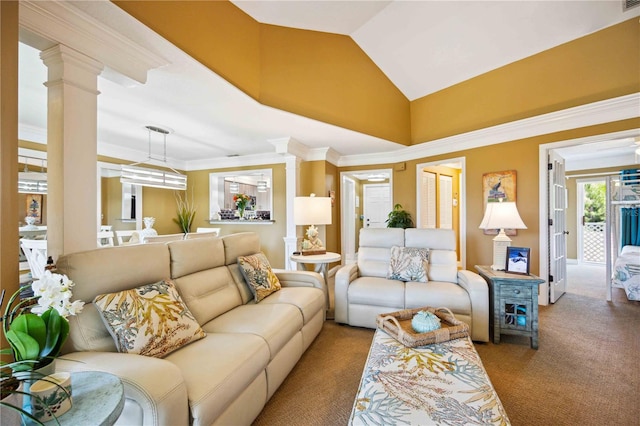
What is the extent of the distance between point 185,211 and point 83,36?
4.60m

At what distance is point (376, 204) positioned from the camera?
768cm

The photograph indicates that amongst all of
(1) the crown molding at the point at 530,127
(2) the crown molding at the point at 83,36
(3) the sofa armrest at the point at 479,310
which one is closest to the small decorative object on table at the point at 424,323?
(3) the sofa armrest at the point at 479,310

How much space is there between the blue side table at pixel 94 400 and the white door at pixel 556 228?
4.57m

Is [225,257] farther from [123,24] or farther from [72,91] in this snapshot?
[123,24]

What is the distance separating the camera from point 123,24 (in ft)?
5.74

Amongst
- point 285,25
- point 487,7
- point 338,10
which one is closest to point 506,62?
point 487,7

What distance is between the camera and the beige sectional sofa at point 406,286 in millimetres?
2555

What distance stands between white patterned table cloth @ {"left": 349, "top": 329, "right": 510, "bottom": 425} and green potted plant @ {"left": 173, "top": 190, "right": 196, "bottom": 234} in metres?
5.29

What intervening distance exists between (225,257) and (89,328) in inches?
45.5

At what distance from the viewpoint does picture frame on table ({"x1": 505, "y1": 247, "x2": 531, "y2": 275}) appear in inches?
Result: 103

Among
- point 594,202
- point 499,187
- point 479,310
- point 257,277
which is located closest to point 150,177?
point 257,277

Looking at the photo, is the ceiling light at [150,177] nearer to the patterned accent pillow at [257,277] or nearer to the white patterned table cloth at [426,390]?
the patterned accent pillow at [257,277]

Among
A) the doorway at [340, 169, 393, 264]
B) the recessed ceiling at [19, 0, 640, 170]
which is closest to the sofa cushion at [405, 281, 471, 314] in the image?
the recessed ceiling at [19, 0, 640, 170]

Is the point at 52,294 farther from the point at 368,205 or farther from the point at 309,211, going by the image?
the point at 368,205
